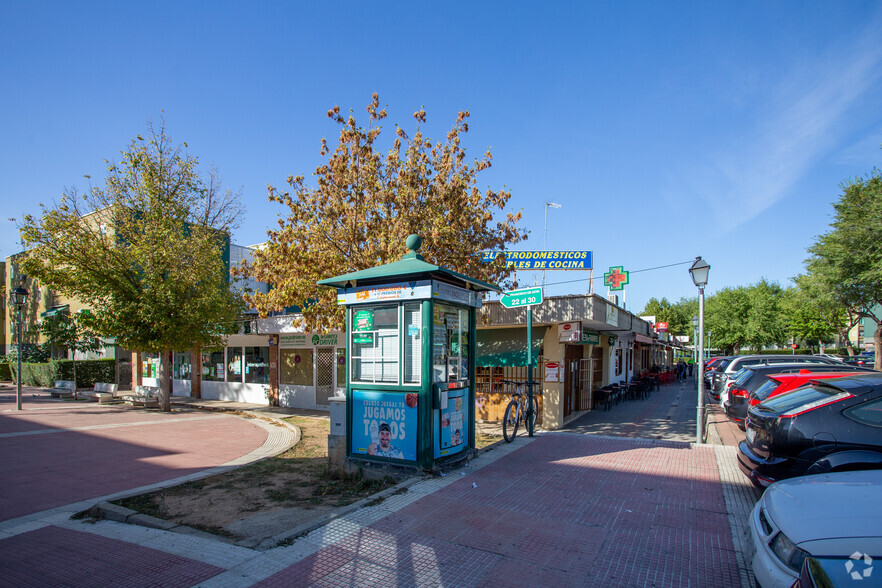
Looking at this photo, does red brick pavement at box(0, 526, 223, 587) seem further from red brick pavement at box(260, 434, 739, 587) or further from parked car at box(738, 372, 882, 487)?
parked car at box(738, 372, 882, 487)

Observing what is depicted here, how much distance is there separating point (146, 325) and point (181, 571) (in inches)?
519

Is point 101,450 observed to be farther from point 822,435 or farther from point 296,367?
point 822,435

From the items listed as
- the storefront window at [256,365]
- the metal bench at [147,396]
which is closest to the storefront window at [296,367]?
the storefront window at [256,365]

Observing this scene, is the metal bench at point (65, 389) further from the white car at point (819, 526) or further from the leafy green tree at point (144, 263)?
the white car at point (819, 526)

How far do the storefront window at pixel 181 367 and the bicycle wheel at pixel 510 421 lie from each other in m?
17.3

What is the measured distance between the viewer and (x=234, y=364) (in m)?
20.0

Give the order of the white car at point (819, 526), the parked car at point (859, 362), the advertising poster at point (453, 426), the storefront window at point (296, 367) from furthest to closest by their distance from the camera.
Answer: the parked car at point (859, 362) < the storefront window at point (296, 367) < the advertising poster at point (453, 426) < the white car at point (819, 526)

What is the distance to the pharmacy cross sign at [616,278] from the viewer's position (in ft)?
82.0

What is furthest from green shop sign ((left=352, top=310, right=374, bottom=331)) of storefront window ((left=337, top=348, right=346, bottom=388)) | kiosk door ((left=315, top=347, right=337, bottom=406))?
kiosk door ((left=315, top=347, right=337, bottom=406))

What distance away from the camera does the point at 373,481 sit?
274 inches

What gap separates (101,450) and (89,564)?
6510mm

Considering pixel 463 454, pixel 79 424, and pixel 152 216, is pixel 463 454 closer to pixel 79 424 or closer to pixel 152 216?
pixel 79 424

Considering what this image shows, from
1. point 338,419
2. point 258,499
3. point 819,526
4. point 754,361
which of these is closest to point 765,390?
point 819,526

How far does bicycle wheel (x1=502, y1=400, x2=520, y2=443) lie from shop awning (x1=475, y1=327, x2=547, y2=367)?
2.58m
